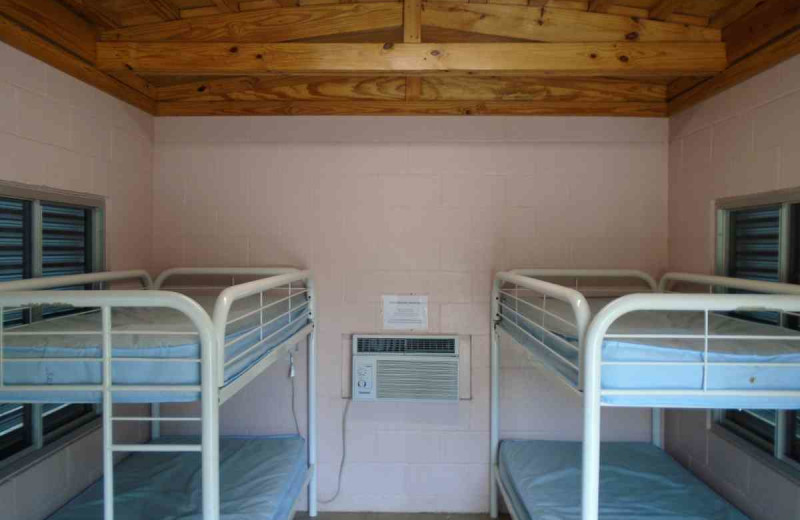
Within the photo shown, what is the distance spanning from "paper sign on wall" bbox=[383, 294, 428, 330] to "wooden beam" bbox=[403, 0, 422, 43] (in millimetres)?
1348

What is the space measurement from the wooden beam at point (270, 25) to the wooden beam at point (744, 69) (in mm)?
1516

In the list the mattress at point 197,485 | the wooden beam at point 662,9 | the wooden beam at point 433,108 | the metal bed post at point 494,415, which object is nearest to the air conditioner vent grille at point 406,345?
the metal bed post at point 494,415

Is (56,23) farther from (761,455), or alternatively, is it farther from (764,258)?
(761,455)

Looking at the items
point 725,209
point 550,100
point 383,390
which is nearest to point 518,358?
point 383,390

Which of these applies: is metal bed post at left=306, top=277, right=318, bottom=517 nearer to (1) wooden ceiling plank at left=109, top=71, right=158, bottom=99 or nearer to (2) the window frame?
(1) wooden ceiling plank at left=109, top=71, right=158, bottom=99

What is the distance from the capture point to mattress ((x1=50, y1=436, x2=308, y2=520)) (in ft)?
5.70

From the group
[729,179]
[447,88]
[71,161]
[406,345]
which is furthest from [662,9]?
[71,161]

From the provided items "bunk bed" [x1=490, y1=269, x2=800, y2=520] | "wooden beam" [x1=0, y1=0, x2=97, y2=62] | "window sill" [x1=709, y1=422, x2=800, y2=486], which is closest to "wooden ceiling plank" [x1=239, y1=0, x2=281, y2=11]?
"wooden beam" [x1=0, y1=0, x2=97, y2=62]

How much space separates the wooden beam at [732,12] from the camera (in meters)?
1.83

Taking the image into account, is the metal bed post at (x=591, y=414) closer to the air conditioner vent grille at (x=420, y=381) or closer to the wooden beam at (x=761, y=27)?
the air conditioner vent grille at (x=420, y=381)

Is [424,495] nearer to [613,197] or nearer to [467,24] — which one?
[613,197]

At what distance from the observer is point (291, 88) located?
254cm

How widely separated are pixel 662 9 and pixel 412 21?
1.09 meters

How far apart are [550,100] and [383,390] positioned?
1.89m
